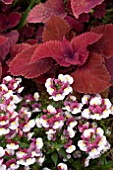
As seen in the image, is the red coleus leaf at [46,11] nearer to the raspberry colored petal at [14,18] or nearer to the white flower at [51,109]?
the raspberry colored petal at [14,18]

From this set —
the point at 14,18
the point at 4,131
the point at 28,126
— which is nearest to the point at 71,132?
the point at 28,126

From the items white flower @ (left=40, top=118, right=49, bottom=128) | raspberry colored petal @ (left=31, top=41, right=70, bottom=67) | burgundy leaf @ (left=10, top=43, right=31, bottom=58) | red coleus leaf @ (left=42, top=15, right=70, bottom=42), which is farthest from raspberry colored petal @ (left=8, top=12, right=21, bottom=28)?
white flower @ (left=40, top=118, right=49, bottom=128)

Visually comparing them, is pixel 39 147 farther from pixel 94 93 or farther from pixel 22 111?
pixel 94 93

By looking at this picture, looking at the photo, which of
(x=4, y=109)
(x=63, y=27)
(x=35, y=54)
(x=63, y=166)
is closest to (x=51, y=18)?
(x=63, y=27)

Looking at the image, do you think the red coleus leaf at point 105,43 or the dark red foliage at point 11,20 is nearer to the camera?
the red coleus leaf at point 105,43

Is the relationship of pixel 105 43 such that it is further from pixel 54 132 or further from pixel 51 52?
pixel 54 132

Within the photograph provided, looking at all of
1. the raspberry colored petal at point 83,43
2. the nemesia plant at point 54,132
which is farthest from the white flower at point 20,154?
the raspberry colored petal at point 83,43

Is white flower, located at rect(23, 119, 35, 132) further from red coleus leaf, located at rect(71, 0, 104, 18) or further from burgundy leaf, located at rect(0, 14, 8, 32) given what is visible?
burgundy leaf, located at rect(0, 14, 8, 32)
